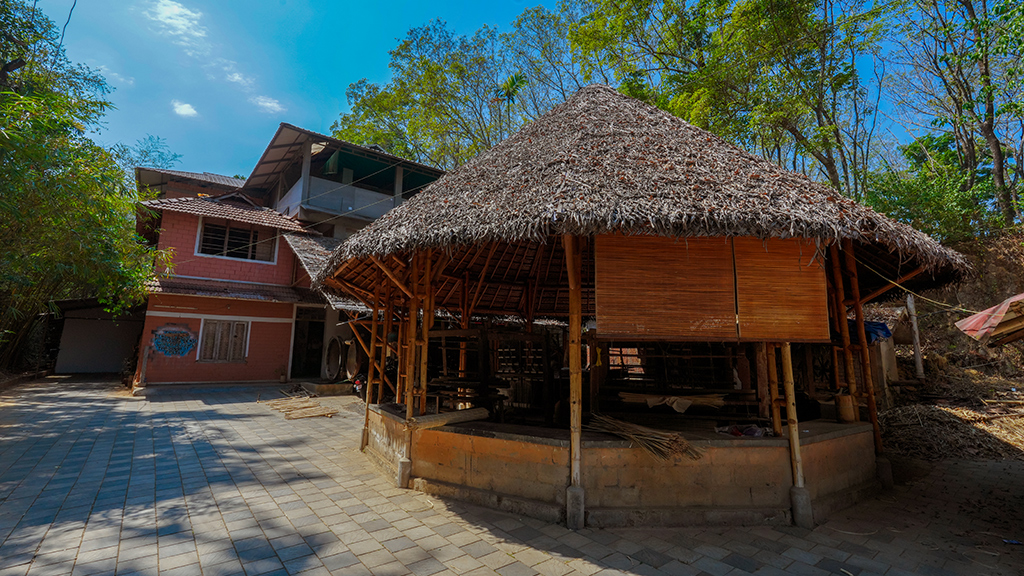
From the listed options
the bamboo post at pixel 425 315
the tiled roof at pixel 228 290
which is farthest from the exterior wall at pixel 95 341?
the bamboo post at pixel 425 315

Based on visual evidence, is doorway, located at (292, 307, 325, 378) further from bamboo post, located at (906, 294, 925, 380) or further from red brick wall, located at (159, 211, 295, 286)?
bamboo post, located at (906, 294, 925, 380)

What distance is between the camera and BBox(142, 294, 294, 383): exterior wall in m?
12.7

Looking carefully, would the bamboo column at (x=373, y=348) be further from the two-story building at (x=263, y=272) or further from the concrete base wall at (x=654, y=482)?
the two-story building at (x=263, y=272)

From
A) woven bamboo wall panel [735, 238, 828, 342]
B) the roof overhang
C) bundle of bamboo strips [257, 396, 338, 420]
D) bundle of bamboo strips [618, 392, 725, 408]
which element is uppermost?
the roof overhang

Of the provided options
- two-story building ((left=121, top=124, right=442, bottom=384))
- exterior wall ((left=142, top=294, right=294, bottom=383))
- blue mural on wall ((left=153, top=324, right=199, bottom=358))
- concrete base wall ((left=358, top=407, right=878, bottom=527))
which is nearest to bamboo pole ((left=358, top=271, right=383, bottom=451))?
concrete base wall ((left=358, top=407, right=878, bottom=527))

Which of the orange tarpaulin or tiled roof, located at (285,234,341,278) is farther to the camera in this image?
tiled roof, located at (285,234,341,278)

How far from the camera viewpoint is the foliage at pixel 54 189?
6367mm

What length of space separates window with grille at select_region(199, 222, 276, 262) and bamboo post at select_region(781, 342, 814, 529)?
594 inches

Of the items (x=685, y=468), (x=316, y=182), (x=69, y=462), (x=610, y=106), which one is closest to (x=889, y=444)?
(x=685, y=468)

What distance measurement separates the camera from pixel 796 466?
447cm

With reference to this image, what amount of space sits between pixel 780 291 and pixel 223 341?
15170 mm

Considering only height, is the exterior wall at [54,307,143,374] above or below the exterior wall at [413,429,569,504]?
above

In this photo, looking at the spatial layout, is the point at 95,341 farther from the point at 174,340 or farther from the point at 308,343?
the point at 308,343

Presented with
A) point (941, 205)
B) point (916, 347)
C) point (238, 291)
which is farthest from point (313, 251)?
point (941, 205)
